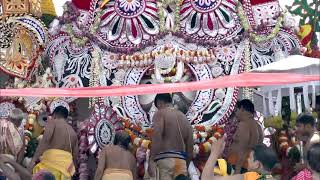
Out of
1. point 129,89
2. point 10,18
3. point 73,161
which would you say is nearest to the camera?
point 129,89

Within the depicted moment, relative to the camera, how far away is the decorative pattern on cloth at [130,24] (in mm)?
12586

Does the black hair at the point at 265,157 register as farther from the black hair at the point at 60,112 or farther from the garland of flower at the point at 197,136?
the black hair at the point at 60,112

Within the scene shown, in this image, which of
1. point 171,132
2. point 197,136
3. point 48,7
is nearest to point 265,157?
point 171,132

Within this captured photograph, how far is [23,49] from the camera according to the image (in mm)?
12984

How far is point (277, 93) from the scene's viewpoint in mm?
11984

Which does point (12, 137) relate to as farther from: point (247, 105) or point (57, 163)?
point (247, 105)

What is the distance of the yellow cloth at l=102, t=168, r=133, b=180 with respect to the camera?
11.0 metres

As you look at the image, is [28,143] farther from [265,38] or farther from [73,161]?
[265,38]

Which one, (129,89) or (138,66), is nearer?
(129,89)

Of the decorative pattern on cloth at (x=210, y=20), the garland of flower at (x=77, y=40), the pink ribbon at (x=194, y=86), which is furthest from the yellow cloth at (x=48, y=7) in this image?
the pink ribbon at (x=194, y=86)

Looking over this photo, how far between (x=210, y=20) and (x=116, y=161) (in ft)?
8.15

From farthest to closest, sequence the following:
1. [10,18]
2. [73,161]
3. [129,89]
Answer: [10,18] → [73,161] → [129,89]

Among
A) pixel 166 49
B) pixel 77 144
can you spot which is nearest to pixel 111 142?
pixel 77 144

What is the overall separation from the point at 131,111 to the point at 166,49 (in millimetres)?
893
